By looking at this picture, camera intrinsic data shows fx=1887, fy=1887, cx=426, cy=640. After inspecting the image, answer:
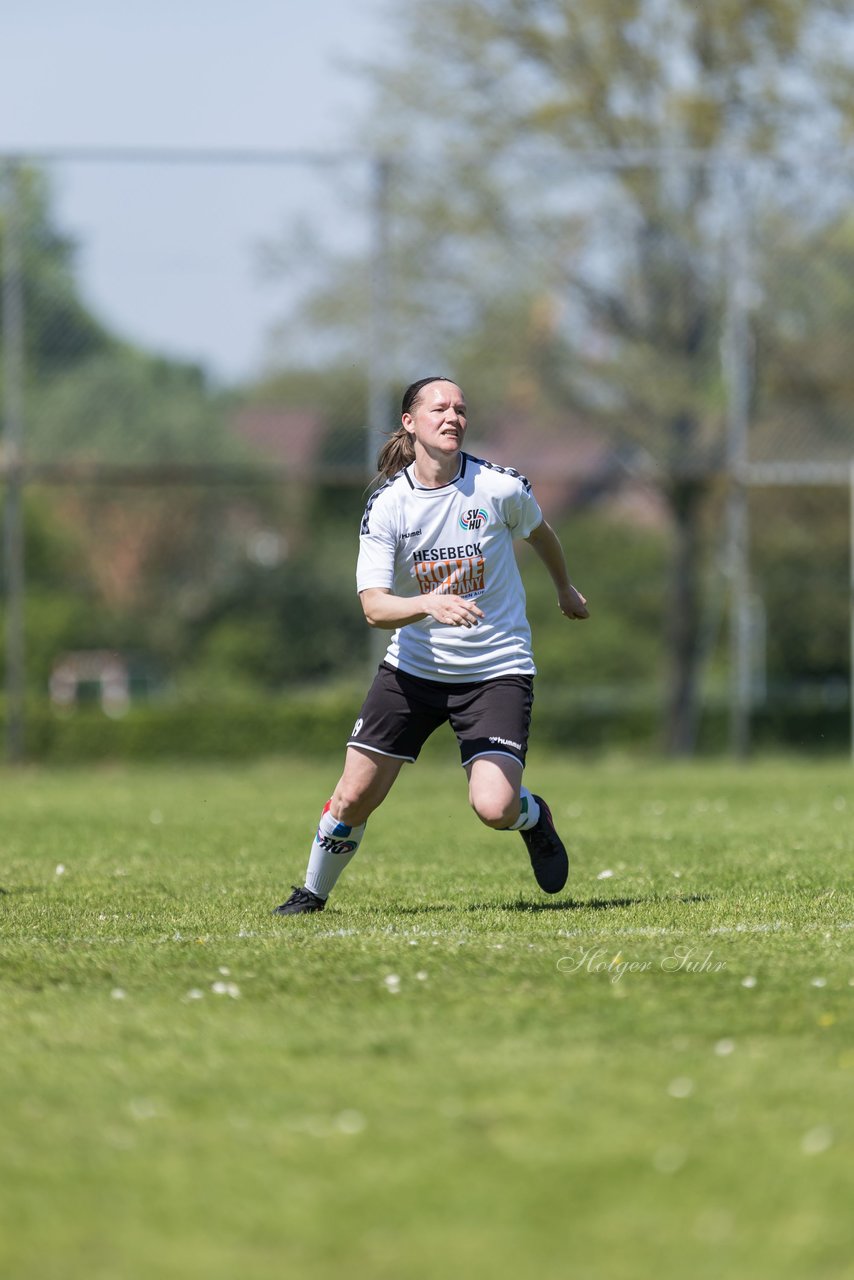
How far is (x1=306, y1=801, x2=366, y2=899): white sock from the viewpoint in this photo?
24.3 feet

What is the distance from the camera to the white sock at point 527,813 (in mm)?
7430

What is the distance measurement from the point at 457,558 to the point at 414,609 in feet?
2.05

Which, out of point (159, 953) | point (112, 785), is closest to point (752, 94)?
point (112, 785)

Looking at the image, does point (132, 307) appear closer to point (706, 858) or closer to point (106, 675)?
point (106, 675)

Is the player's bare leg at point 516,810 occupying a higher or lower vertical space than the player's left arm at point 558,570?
lower

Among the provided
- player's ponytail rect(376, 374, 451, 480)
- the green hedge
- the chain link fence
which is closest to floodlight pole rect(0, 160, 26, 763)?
the chain link fence

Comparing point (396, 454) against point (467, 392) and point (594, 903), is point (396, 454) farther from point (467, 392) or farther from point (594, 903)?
point (467, 392)

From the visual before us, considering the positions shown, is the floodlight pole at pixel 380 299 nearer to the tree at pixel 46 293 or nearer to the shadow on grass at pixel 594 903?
the tree at pixel 46 293

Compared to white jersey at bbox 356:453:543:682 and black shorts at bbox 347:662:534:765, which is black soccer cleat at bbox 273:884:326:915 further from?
white jersey at bbox 356:453:543:682

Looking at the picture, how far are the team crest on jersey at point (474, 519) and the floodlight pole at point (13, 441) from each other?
474 inches

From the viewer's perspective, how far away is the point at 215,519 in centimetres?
2108

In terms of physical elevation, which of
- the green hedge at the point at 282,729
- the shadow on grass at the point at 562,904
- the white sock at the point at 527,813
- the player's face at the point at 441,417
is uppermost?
the player's face at the point at 441,417

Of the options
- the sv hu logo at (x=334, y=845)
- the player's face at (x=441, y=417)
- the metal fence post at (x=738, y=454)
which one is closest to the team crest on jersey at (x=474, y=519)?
the player's face at (x=441, y=417)

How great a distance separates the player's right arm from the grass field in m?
1.12
